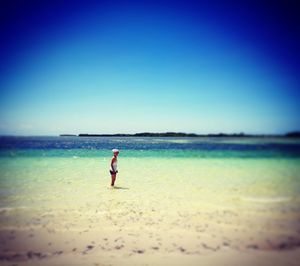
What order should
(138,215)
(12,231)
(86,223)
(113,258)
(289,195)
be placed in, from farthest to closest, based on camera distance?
(289,195) < (138,215) < (86,223) < (12,231) < (113,258)

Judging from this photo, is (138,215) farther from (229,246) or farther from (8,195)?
(8,195)

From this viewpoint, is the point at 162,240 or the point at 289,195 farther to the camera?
the point at 289,195

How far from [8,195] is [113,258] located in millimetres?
6992

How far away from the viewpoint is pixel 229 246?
4.93 meters

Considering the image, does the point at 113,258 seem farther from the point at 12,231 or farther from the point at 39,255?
the point at 12,231

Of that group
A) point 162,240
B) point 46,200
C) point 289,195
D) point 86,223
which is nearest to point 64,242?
point 86,223

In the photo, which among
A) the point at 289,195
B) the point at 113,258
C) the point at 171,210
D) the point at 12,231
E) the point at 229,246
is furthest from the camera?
the point at 289,195

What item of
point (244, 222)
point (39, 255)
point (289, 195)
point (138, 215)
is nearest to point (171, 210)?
point (138, 215)

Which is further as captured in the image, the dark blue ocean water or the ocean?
the dark blue ocean water

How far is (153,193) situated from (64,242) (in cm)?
505

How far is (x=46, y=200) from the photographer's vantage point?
341 inches

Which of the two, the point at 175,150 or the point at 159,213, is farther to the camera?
the point at 175,150

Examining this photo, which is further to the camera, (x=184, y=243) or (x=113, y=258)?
(x=184, y=243)

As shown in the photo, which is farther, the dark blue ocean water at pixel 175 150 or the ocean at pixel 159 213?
the dark blue ocean water at pixel 175 150
